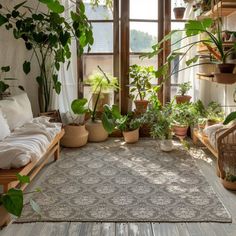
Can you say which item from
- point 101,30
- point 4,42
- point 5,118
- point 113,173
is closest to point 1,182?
point 5,118

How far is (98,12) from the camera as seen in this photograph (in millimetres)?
4402

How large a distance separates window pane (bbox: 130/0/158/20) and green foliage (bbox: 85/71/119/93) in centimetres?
97

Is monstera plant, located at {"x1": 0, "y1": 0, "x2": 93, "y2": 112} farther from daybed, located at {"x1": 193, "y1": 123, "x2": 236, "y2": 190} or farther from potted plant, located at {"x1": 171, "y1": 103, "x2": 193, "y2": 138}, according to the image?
daybed, located at {"x1": 193, "y1": 123, "x2": 236, "y2": 190}

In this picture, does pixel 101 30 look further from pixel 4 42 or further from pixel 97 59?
pixel 4 42

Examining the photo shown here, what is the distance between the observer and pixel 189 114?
3984 millimetres

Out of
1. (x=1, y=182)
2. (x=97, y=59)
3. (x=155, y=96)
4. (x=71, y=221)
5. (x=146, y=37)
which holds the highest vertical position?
(x=146, y=37)

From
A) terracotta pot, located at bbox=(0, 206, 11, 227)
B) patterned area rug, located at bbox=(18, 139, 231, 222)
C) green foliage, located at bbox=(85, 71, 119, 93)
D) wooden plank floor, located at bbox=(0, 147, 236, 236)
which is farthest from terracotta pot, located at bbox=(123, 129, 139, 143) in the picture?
terracotta pot, located at bbox=(0, 206, 11, 227)

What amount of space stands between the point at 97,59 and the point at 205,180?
8.13ft

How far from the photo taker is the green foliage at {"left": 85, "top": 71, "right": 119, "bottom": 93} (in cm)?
424

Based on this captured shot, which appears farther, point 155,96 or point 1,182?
point 155,96

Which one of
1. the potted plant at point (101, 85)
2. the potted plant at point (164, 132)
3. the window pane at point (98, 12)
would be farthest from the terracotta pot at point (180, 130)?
the window pane at point (98, 12)

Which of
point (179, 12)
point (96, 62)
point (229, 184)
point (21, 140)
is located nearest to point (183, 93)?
point (179, 12)

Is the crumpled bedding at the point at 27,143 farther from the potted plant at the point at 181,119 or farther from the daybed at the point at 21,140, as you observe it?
the potted plant at the point at 181,119

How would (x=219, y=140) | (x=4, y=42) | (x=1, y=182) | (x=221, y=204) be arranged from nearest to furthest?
(x=1, y=182) < (x=221, y=204) < (x=219, y=140) < (x=4, y=42)
